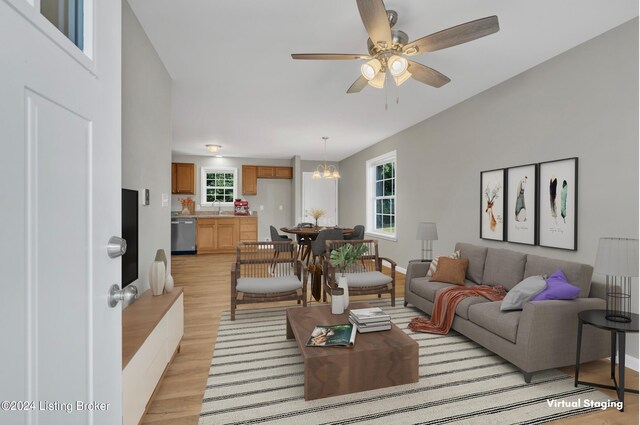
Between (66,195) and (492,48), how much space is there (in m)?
3.22

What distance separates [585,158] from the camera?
Result: 8.80 feet

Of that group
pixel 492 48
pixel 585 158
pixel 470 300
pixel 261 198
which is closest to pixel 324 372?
pixel 470 300

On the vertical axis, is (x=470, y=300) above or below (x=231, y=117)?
below

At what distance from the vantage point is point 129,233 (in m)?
2.01

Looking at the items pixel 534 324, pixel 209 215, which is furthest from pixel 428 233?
pixel 209 215

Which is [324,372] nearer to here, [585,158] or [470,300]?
[470,300]

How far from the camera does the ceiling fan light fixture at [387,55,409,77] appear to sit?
6.88 feet

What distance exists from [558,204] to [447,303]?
4.52 feet

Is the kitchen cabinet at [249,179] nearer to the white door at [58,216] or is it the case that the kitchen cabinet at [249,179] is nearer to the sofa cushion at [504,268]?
the sofa cushion at [504,268]

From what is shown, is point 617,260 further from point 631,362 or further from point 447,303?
point 447,303

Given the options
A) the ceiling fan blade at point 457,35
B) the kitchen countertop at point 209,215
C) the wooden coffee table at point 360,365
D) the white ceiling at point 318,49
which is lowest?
the wooden coffee table at point 360,365

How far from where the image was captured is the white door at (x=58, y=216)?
54 cm

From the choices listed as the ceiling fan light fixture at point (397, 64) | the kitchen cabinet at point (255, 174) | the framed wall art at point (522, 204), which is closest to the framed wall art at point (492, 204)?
the framed wall art at point (522, 204)

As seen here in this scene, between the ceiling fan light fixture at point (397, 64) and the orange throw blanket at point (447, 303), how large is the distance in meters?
2.06
